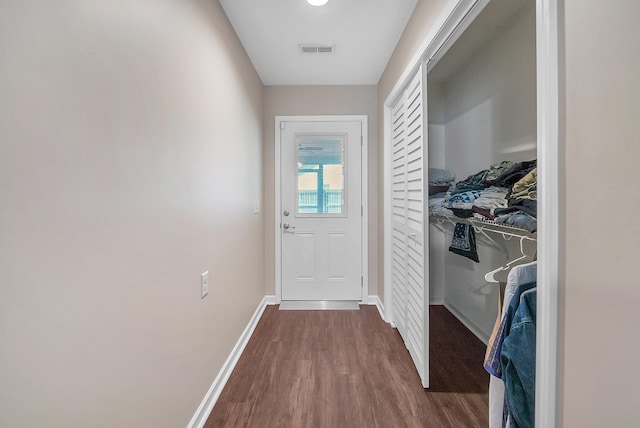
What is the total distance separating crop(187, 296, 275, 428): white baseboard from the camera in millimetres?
1504

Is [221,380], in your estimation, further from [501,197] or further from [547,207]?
[501,197]

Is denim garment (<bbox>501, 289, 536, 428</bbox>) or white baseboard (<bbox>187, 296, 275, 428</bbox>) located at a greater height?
denim garment (<bbox>501, 289, 536, 428</bbox>)

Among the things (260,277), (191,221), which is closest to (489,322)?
(260,277)

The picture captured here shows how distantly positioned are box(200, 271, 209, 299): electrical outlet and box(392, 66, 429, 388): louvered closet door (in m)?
1.28

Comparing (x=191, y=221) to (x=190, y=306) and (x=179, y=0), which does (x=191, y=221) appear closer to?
(x=190, y=306)

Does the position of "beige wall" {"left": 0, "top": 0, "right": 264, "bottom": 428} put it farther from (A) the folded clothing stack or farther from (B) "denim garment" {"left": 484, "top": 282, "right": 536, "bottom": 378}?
(A) the folded clothing stack

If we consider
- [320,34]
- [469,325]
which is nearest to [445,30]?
[320,34]

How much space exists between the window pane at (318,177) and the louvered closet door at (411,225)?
0.80 m

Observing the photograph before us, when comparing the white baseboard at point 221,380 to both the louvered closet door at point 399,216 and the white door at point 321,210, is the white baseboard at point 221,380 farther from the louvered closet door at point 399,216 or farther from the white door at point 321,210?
the louvered closet door at point 399,216

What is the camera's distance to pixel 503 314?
1.01 m

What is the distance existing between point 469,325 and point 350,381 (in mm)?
1363

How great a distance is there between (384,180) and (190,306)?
6.53 ft

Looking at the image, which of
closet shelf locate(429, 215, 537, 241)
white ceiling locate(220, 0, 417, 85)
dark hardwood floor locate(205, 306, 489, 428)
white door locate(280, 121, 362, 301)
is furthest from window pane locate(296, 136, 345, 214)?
dark hardwood floor locate(205, 306, 489, 428)

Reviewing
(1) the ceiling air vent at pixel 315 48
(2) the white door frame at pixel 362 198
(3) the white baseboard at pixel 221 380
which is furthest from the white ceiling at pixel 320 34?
(3) the white baseboard at pixel 221 380
